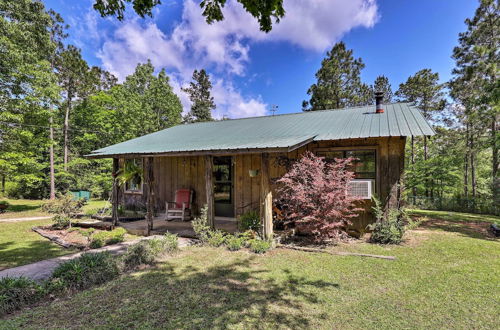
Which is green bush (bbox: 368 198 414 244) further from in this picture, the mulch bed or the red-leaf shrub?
the mulch bed

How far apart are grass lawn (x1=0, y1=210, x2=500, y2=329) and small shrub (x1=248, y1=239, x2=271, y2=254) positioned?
19cm

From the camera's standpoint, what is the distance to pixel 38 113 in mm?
11453

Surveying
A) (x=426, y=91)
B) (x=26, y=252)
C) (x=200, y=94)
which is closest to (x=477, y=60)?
(x=426, y=91)

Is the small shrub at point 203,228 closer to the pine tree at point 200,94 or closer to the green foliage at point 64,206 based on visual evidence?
the green foliage at point 64,206

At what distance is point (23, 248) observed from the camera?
579cm

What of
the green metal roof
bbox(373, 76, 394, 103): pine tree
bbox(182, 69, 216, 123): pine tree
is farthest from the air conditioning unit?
bbox(182, 69, 216, 123): pine tree

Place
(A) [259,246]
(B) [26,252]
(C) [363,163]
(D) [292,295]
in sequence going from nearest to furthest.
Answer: (D) [292,295] < (A) [259,246] < (B) [26,252] < (C) [363,163]

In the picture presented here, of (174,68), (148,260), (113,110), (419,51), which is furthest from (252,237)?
(174,68)

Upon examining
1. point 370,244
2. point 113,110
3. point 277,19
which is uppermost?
point 113,110

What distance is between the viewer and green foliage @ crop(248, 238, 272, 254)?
5.34 meters

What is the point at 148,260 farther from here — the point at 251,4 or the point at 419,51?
the point at 419,51

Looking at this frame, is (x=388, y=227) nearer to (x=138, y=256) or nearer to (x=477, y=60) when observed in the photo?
(x=138, y=256)

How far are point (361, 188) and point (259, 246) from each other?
2.98 metres

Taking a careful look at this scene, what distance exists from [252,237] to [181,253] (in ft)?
5.63
